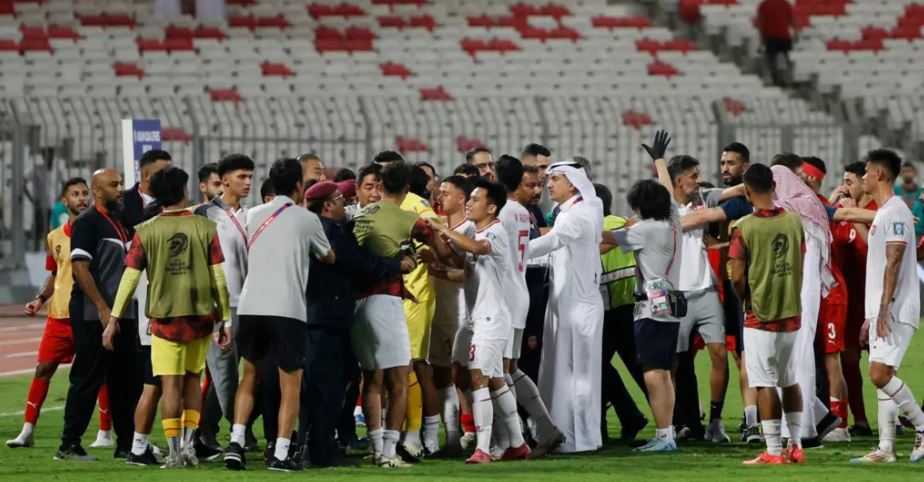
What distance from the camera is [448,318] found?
38.5 feet

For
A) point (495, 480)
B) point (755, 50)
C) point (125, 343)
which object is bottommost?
point (495, 480)

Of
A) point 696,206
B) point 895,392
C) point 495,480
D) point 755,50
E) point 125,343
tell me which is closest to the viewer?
point 495,480

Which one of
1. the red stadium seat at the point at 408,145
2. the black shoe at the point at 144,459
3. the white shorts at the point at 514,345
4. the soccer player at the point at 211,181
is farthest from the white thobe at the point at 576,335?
the red stadium seat at the point at 408,145

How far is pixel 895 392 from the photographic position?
10.9 m

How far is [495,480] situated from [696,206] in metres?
3.52

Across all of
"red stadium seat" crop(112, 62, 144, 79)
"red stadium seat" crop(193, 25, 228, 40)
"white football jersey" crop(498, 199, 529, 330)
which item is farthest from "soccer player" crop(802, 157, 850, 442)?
"red stadium seat" crop(193, 25, 228, 40)

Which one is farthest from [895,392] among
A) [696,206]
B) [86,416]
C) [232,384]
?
[86,416]

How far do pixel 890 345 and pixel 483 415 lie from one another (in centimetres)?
256

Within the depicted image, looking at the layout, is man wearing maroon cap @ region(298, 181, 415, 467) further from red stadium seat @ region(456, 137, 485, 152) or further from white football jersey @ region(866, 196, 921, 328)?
red stadium seat @ region(456, 137, 485, 152)

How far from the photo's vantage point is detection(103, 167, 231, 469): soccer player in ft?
34.8

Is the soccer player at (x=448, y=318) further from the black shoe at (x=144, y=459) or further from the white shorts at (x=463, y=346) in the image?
the black shoe at (x=144, y=459)

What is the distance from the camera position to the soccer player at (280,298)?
1054 cm

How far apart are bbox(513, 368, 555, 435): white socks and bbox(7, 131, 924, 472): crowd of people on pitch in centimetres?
2

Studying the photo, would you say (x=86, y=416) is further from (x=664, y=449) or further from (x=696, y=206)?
(x=696, y=206)
